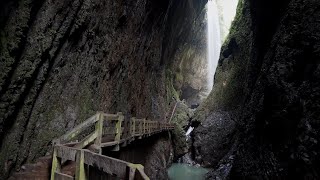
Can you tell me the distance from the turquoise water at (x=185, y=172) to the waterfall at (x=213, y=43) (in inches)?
1146

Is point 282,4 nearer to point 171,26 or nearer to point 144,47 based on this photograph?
point 144,47

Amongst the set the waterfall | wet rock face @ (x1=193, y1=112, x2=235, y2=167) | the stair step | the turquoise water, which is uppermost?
A: the waterfall

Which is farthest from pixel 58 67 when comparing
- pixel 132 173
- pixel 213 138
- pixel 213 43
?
pixel 213 43

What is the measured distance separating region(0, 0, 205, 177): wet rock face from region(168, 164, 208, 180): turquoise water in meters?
9.05

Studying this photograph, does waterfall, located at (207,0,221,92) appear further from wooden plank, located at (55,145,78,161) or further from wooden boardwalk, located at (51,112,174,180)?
wooden plank, located at (55,145,78,161)

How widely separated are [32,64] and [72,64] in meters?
2.37

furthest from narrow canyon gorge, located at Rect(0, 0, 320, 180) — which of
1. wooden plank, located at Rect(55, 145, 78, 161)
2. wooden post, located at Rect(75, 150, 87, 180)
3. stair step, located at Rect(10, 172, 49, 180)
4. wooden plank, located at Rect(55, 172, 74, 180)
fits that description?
wooden post, located at Rect(75, 150, 87, 180)

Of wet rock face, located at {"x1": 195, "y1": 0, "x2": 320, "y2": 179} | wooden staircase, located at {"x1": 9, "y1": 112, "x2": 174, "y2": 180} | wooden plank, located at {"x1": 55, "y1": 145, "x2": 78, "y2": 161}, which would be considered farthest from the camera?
wet rock face, located at {"x1": 195, "y1": 0, "x2": 320, "y2": 179}

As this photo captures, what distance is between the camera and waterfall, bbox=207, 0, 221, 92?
56591 millimetres

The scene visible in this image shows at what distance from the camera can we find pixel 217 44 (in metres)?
63.6

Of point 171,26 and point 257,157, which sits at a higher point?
point 171,26

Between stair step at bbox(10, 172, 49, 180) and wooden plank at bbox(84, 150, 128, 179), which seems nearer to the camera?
wooden plank at bbox(84, 150, 128, 179)

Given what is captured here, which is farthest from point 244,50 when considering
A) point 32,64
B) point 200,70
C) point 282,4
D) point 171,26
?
point 32,64

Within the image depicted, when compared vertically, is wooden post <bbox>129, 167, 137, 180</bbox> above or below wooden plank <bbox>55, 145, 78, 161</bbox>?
above
